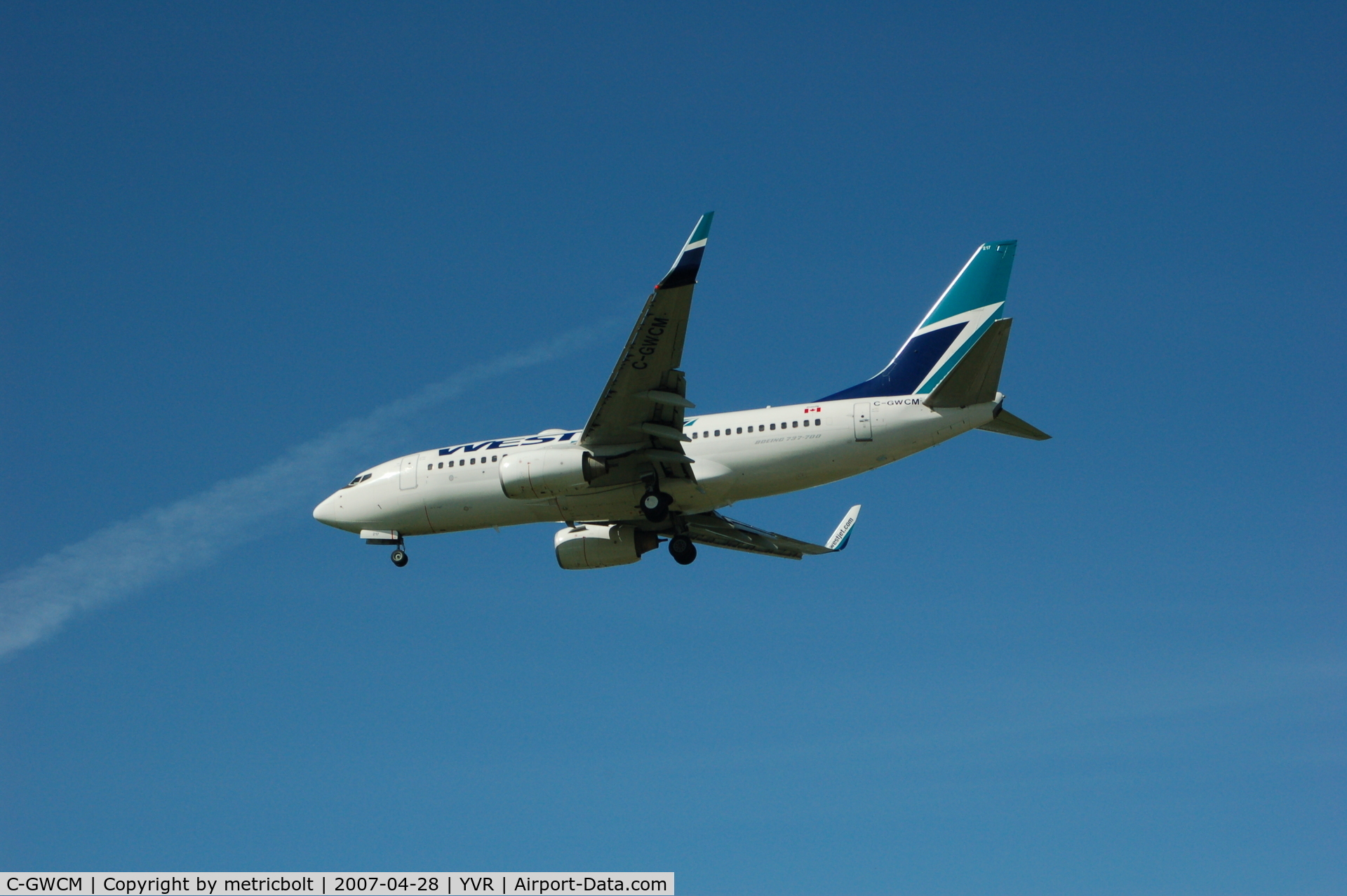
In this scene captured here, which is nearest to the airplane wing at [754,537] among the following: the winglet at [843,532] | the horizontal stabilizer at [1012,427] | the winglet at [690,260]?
the winglet at [843,532]

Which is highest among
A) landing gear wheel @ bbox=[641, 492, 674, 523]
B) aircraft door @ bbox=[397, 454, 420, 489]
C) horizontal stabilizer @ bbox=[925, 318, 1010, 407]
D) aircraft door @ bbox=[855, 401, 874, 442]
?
aircraft door @ bbox=[397, 454, 420, 489]

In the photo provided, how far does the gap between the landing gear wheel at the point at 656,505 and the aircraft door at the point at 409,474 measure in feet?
23.1

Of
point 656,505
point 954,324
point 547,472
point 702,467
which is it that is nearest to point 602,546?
point 656,505

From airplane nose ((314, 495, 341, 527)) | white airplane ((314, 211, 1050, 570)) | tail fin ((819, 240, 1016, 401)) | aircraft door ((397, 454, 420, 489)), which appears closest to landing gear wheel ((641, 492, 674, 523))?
white airplane ((314, 211, 1050, 570))

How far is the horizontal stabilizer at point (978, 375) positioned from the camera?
29547 millimetres

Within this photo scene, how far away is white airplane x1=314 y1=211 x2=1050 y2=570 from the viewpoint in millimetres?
30078

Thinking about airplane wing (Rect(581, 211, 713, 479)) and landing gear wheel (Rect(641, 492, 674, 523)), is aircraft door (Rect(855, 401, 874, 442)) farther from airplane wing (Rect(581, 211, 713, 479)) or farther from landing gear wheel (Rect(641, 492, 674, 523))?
landing gear wheel (Rect(641, 492, 674, 523))

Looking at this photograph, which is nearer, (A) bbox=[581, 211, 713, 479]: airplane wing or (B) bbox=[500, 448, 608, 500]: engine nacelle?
(A) bbox=[581, 211, 713, 479]: airplane wing

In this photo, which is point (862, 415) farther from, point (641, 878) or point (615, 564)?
point (641, 878)

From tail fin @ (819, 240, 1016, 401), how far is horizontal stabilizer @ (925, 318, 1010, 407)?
2069 mm

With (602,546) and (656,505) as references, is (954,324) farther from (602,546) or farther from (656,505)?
(602,546)

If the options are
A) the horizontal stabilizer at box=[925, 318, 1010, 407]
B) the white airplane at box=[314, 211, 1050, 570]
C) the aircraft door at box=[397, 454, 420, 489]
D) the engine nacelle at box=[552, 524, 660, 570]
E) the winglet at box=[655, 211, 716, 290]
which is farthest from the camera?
the engine nacelle at box=[552, 524, 660, 570]

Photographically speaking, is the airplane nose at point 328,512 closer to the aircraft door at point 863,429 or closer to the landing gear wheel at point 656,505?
the landing gear wheel at point 656,505

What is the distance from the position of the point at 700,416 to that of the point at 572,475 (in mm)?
4465
